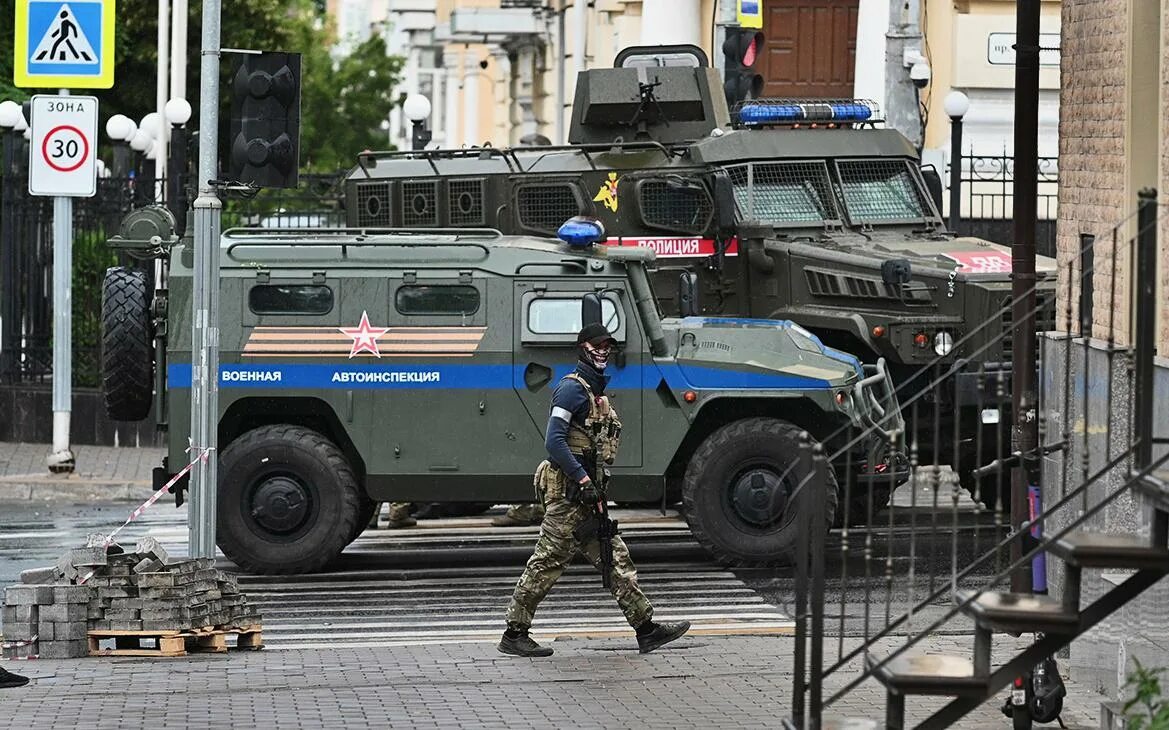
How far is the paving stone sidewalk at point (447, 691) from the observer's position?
10.8 m

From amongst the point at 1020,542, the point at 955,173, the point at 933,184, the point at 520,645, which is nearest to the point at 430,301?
the point at 520,645

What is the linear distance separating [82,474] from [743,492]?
8.07 metres

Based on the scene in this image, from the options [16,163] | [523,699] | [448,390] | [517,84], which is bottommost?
[523,699]

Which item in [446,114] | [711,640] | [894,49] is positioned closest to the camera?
[711,640]

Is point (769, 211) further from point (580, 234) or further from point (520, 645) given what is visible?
point (520, 645)

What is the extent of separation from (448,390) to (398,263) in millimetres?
927

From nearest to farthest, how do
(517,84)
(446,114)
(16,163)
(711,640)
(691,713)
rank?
1. (691,713)
2. (711,640)
3. (16,163)
4. (517,84)
5. (446,114)

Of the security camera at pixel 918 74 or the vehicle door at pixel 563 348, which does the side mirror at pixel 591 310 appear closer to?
the vehicle door at pixel 563 348

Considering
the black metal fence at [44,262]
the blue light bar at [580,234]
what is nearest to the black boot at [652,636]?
the blue light bar at [580,234]

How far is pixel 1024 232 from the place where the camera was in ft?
38.2

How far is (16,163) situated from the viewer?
80.1 feet

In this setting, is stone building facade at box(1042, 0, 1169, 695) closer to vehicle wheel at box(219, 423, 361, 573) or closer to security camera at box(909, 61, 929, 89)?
vehicle wheel at box(219, 423, 361, 573)

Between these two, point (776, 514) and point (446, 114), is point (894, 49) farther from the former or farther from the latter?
point (446, 114)

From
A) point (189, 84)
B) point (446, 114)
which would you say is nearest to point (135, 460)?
point (189, 84)
